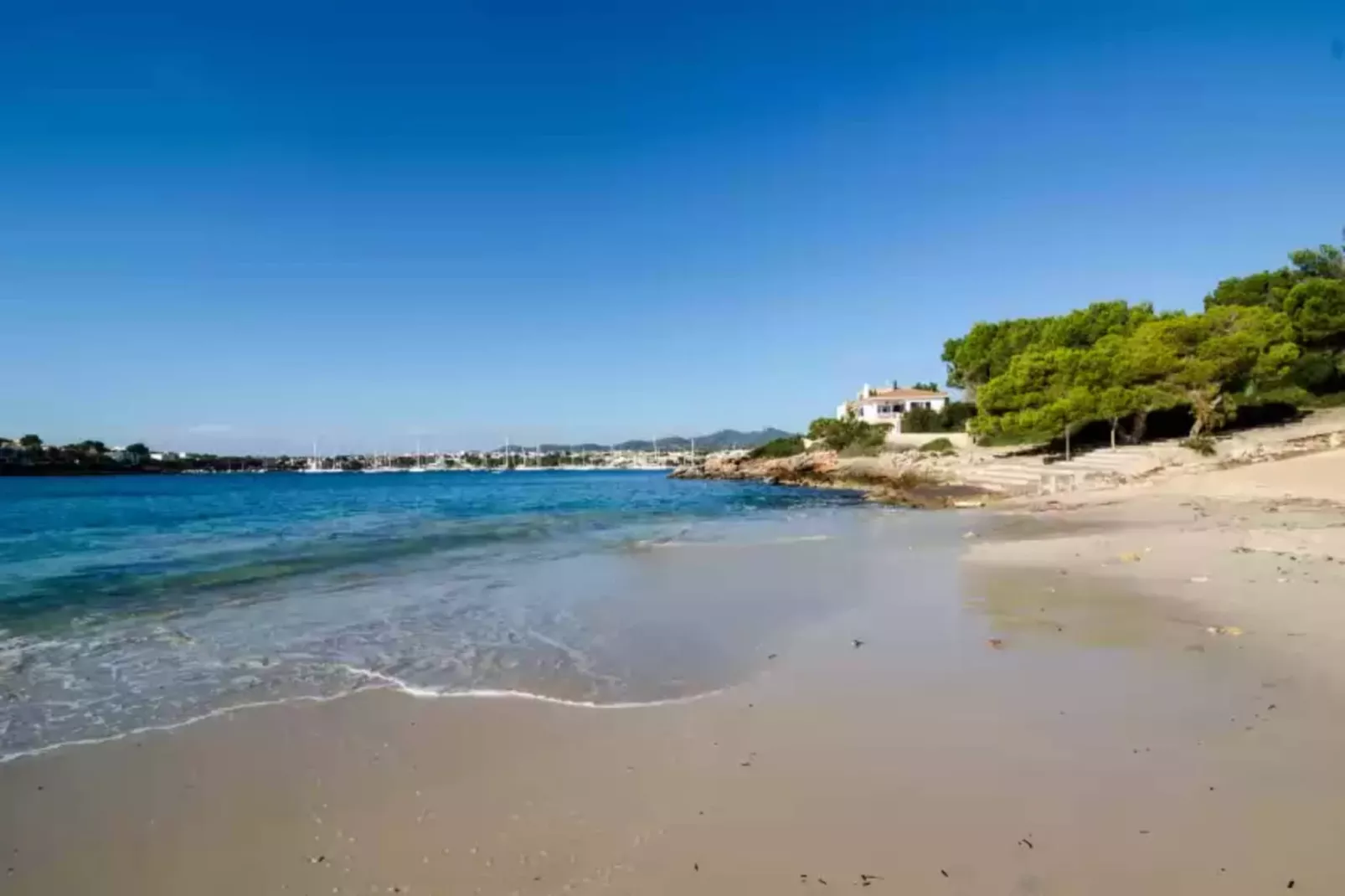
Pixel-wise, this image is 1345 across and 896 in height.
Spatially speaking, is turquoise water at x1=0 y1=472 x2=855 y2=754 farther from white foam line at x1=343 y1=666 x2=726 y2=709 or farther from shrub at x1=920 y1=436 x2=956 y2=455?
shrub at x1=920 y1=436 x2=956 y2=455

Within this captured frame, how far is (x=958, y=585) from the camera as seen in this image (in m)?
10.3

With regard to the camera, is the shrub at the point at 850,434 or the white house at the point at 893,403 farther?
the white house at the point at 893,403

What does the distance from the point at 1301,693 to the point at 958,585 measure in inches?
202

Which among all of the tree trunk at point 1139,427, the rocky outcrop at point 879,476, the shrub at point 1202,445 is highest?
the tree trunk at point 1139,427

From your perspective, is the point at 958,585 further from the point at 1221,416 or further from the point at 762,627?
the point at 1221,416

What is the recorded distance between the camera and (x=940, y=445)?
4966cm

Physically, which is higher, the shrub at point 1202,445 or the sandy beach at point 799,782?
the shrub at point 1202,445

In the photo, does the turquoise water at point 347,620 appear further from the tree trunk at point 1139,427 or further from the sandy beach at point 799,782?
the tree trunk at point 1139,427

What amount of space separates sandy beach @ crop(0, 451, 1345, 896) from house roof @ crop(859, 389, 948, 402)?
7582cm

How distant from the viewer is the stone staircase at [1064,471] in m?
27.6

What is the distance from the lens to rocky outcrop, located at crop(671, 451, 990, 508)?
30719 mm

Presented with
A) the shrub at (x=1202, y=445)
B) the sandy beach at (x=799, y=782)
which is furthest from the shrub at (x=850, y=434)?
the sandy beach at (x=799, y=782)

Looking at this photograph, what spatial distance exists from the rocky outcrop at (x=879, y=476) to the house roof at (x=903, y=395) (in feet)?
46.0

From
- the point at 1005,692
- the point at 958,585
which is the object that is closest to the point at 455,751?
the point at 1005,692
